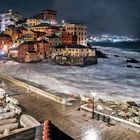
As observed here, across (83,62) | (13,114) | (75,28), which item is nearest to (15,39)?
(75,28)

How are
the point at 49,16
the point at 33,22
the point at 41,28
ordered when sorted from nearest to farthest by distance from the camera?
the point at 41,28 → the point at 33,22 → the point at 49,16

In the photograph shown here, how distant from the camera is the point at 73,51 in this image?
90375 mm

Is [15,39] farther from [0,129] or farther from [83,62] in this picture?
[0,129]

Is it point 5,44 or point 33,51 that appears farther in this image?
point 5,44

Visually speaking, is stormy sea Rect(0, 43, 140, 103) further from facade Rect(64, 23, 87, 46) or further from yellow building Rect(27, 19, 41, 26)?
yellow building Rect(27, 19, 41, 26)

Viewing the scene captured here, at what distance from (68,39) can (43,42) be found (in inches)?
592

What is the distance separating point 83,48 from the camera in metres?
90.7

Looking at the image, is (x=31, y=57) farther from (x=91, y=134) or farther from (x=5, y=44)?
(x=91, y=134)

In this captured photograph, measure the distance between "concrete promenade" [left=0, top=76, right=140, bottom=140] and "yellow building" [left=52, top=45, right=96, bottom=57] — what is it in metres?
64.7

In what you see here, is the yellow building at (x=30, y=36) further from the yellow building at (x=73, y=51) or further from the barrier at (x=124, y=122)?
the barrier at (x=124, y=122)

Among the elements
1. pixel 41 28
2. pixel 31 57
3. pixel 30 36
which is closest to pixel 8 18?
pixel 41 28

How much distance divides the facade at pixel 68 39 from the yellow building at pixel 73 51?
9.16 m

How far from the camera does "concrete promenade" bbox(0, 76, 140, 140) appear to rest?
52.6 feet

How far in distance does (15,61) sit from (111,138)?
244 ft
